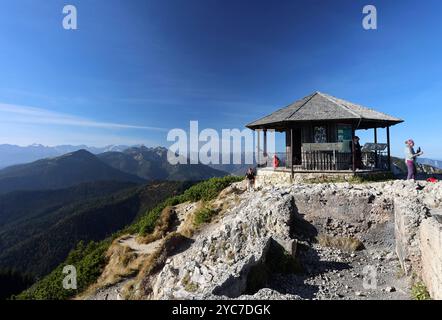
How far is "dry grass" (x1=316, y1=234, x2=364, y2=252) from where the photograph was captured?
43.3ft

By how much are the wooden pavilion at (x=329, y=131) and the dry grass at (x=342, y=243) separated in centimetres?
700

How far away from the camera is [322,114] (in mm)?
20656

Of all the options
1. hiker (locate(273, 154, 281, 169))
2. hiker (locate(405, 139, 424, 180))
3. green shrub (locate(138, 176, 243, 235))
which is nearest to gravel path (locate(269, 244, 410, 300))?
hiker (locate(405, 139, 424, 180))

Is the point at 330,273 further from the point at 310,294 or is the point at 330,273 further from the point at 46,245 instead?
the point at 46,245

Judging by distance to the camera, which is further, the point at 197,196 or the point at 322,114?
the point at 197,196

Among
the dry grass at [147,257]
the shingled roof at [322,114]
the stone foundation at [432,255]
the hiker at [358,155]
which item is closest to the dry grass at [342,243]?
the stone foundation at [432,255]

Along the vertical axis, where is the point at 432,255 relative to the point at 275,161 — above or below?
below

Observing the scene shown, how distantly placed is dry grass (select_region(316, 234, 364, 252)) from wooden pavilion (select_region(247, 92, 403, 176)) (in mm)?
6998

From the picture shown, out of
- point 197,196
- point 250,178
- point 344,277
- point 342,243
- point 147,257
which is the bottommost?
point 147,257

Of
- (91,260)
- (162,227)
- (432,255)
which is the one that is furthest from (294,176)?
(91,260)

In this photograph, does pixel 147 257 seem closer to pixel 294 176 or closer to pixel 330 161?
pixel 294 176

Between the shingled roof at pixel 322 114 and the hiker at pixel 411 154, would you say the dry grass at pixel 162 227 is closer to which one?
the shingled roof at pixel 322 114

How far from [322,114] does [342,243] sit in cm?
1018

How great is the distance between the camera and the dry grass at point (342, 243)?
13197 millimetres
